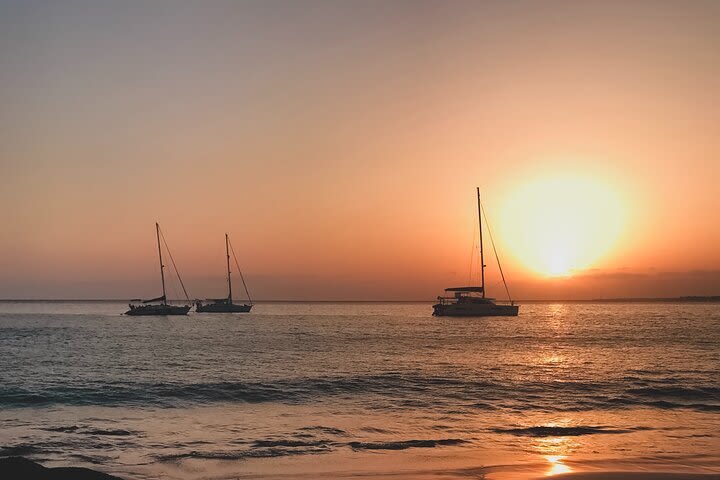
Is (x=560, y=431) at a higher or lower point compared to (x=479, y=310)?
lower

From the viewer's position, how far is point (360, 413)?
26.8 m

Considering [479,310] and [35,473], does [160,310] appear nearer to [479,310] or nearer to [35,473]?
[479,310]

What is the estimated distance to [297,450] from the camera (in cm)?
1962

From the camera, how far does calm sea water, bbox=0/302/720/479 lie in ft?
58.9

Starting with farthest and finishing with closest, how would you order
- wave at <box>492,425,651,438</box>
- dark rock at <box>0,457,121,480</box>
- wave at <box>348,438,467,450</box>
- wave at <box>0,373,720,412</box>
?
wave at <box>0,373,720,412</box> → wave at <box>492,425,651,438</box> → wave at <box>348,438,467,450</box> → dark rock at <box>0,457,121,480</box>

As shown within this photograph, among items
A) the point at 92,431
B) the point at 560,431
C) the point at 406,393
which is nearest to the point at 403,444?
the point at 560,431

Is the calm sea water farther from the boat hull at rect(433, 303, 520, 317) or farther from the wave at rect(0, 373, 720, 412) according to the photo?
the boat hull at rect(433, 303, 520, 317)

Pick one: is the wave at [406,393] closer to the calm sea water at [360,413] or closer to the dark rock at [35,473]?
the calm sea water at [360,413]

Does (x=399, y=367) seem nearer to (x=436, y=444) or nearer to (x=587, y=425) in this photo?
(x=587, y=425)

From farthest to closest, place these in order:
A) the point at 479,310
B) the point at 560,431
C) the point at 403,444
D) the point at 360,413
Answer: the point at 479,310 < the point at 360,413 < the point at 560,431 < the point at 403,444

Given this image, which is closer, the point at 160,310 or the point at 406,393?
the point at 406,393

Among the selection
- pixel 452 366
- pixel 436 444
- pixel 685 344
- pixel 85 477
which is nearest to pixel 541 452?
pixel 436 444

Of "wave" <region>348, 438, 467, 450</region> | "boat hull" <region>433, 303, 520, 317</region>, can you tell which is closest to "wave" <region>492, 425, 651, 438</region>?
"wave" <region>348, 438, 467, 450</region>

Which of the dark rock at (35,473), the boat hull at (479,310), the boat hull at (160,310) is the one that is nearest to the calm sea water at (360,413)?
the dark rock at (35,473)
